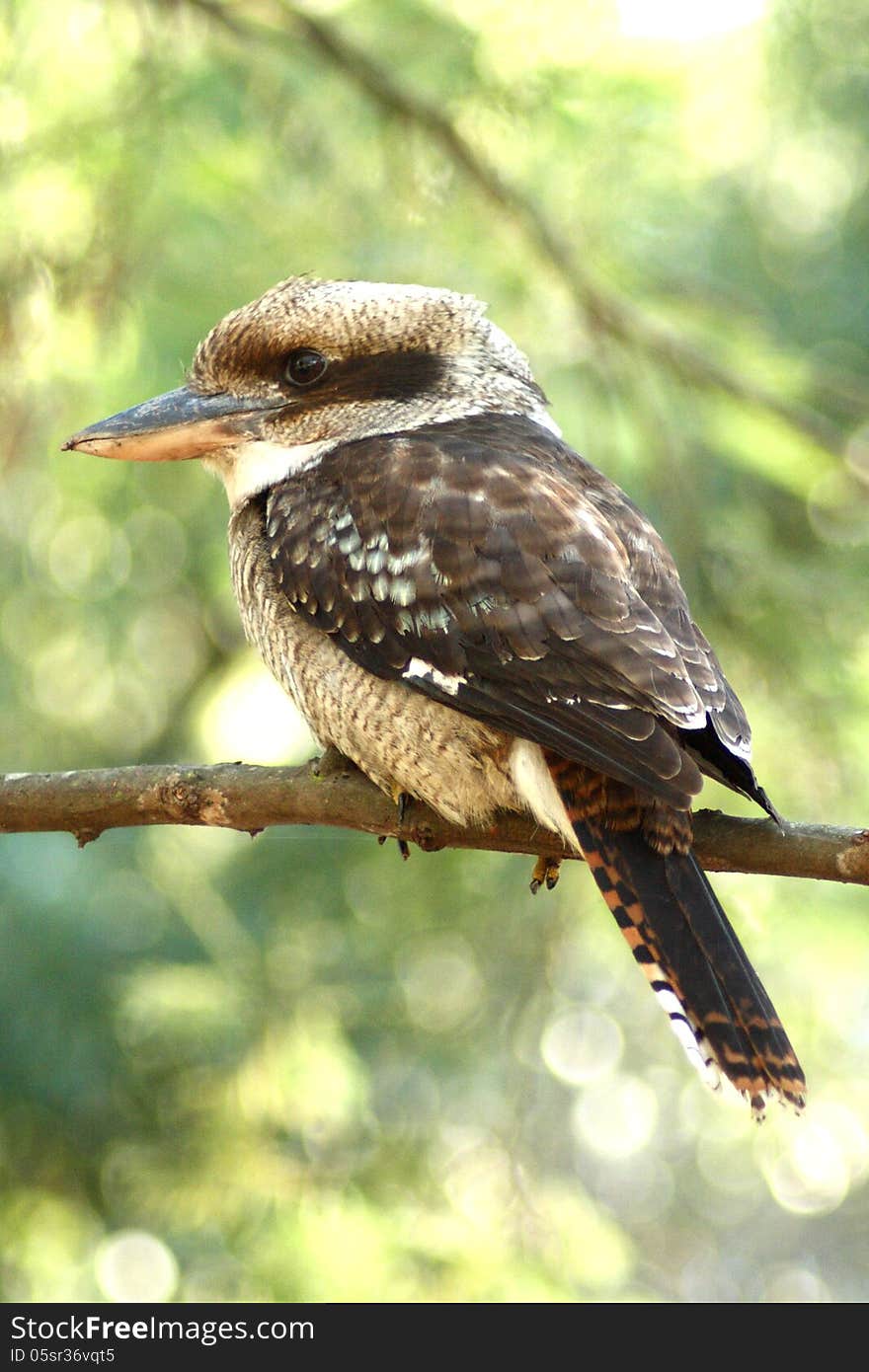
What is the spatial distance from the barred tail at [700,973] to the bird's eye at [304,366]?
1.19m

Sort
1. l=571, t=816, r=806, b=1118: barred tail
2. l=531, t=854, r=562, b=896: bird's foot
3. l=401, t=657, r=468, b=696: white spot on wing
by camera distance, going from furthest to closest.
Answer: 1. l=531, t=854, r=562, b=896: bird's foot
2. l=401, t=657, r=468, b=696: white spot on wing
3. l=571, t=816, r=806, b=1118: barred tail

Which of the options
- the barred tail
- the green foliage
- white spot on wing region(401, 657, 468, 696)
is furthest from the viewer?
the green foliage

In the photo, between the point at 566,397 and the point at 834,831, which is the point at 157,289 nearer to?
the point at 566,397

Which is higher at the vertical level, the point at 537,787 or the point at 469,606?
the point at 469,606

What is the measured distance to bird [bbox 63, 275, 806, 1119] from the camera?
210 centimetres

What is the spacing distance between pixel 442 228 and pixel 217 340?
35.8 inches

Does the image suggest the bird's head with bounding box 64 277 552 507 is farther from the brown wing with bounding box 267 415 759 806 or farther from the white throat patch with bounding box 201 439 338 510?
the brown wing with bounding box 267 415 759 806

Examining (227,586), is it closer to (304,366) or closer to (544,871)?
(304,366)

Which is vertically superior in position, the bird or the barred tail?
the bird

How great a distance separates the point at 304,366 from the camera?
2.93m

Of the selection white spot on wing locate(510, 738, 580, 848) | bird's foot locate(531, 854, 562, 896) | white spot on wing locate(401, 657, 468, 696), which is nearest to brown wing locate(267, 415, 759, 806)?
white spot on wing locate(401, 657, 468, 696)

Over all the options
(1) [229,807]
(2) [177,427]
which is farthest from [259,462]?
(1) [229,807]

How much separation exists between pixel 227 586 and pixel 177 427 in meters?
1.80

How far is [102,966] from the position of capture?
389 centimetres
